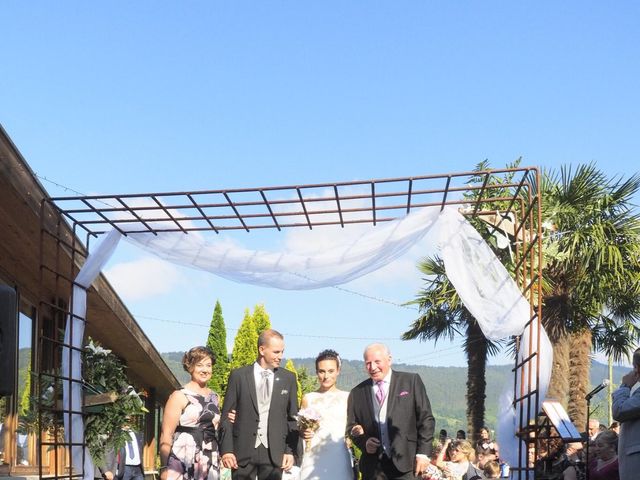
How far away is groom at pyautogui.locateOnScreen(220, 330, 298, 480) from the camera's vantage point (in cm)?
919

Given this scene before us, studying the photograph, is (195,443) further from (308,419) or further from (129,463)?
(129,463)

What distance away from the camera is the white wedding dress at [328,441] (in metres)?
9.45

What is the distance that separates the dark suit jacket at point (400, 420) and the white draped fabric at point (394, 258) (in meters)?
1.46

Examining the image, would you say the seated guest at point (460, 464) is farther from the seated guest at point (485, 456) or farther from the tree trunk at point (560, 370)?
the tree trunk at point (560, 370)

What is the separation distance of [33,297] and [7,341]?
9929 mm

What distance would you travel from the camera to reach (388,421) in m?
9.12

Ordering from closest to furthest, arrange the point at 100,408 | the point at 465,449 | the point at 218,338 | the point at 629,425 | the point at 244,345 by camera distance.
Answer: the point at 629,425 < the point at 100,408 < the point at 465,449 < the point at 244,345 < the point at 218,338

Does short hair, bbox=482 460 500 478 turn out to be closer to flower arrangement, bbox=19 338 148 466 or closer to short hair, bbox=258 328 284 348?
flower arrangement, bbox=19 338 148 466

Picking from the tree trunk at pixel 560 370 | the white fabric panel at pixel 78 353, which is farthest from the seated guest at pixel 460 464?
the tree trunk at pixel 560 370

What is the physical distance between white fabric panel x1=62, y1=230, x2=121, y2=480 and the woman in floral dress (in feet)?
6.62

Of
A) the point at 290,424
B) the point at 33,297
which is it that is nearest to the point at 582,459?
the point at 290,424

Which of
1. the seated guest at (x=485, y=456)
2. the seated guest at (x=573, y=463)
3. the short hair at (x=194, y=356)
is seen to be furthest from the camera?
the seated guest at (x=485, y=456)

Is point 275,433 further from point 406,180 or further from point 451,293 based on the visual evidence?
point 451,293

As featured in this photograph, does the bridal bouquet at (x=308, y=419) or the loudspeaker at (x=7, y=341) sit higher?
the loudspeaker at (x=7, y=341)
